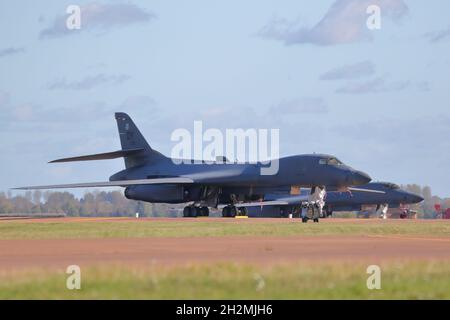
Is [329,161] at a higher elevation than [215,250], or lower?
higher

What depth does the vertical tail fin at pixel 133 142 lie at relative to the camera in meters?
75.1

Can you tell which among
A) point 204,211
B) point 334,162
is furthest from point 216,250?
point 204,211

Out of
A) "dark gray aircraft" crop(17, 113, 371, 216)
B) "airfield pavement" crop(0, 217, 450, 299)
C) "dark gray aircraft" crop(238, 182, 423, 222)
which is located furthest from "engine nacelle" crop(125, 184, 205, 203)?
"airfield pavement" crop(0, 217, 450, 299)

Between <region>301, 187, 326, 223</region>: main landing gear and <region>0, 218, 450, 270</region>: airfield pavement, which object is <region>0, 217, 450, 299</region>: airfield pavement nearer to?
<region>0, 218, 450, 270</region>: airfield pavement

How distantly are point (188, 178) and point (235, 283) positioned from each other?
179ft

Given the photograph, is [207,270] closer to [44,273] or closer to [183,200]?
[44,273]

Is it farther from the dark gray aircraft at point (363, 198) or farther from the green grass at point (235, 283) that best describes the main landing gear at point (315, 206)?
the green grass at point (235, 283)

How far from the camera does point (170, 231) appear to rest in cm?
4125

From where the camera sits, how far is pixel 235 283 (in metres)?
17.7

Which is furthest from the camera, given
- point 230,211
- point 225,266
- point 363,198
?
point 363,198

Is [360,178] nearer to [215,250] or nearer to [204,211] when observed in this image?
[204,211]

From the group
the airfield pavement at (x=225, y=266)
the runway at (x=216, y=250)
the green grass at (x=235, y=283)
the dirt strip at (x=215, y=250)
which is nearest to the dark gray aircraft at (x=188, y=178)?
the airfield pavement at (x=225, y=266)

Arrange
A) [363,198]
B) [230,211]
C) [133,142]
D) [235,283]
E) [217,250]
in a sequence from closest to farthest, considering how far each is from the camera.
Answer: [235,283] → [217,250] → [230,211] → [133,142] → [363,198]
